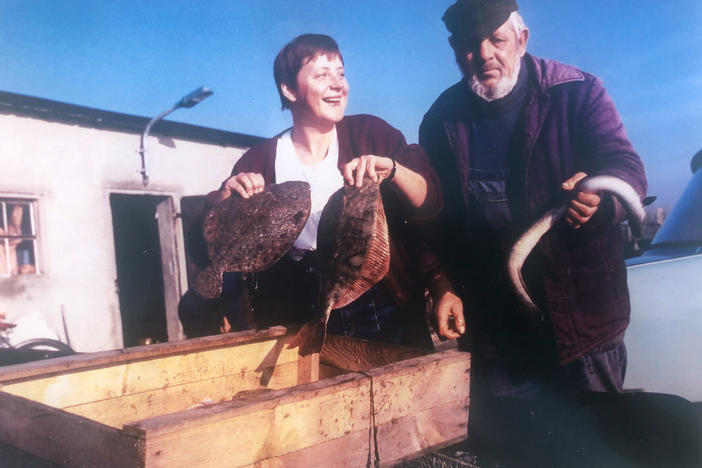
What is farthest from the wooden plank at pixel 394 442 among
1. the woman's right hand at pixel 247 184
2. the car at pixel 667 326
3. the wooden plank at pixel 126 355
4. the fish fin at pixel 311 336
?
the woman's right hand at pixel 247 184

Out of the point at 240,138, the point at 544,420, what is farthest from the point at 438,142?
the point at 240,138

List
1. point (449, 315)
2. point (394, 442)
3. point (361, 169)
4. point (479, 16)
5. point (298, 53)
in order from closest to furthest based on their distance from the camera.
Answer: point (394, 442), point (361, 169), point (479, 16), point (449, 315), point (298, 53)

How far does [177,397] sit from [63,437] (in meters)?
0.81

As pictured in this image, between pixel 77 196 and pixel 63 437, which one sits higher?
pixel 77 196

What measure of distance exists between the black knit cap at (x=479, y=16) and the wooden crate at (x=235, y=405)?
1.43 meters

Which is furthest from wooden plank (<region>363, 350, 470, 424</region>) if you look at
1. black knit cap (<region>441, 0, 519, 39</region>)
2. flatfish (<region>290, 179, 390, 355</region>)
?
black knit cap (<region>441, 0, 519, 39</region>)

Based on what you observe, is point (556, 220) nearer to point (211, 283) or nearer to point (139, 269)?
point (211, 283)

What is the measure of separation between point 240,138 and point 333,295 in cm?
496

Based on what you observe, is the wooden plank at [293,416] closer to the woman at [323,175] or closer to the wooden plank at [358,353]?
the wooden plank at [358,353]

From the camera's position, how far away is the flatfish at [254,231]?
203cm

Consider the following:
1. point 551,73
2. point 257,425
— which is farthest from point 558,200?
point 257,425

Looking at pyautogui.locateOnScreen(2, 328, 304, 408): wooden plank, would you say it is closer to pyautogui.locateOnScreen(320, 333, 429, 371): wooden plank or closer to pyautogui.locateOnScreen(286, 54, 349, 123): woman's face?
pyautogui.locateOnScreen(320, 333, 429, 371): wooden plank

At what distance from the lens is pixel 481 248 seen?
7.30ft

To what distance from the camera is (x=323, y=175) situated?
235 centimetres
